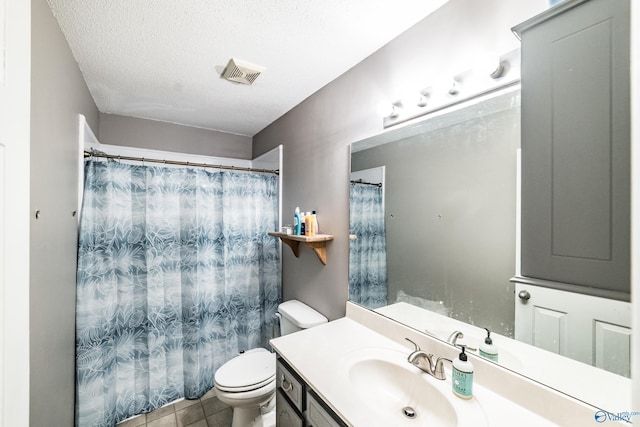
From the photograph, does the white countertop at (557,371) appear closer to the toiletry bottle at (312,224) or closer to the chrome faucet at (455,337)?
the chrome faucet at (455,337)

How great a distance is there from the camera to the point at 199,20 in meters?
1.20

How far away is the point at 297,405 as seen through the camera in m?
1.07

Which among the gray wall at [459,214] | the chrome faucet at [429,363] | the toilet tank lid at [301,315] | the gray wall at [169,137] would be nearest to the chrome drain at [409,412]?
the chrome faucet at [429,363]

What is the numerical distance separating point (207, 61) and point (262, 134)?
3.85 feet

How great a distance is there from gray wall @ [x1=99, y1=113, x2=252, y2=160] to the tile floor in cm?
221

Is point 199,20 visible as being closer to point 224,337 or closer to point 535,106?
point 535,106

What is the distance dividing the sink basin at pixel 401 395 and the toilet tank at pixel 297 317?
1.93 feet

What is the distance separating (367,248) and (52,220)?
1564mm

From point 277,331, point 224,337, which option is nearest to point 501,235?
point 277,331

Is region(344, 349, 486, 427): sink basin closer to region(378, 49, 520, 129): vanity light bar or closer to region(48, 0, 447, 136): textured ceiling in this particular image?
region(378, 49, 520, 129): vanity light bar

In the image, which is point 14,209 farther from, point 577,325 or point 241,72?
point 577,325

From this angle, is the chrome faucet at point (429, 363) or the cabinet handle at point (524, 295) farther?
the chrome faucet at point (429, 363)

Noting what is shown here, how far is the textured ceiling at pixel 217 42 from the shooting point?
1135 millimetres

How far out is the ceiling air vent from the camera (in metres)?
1.54
